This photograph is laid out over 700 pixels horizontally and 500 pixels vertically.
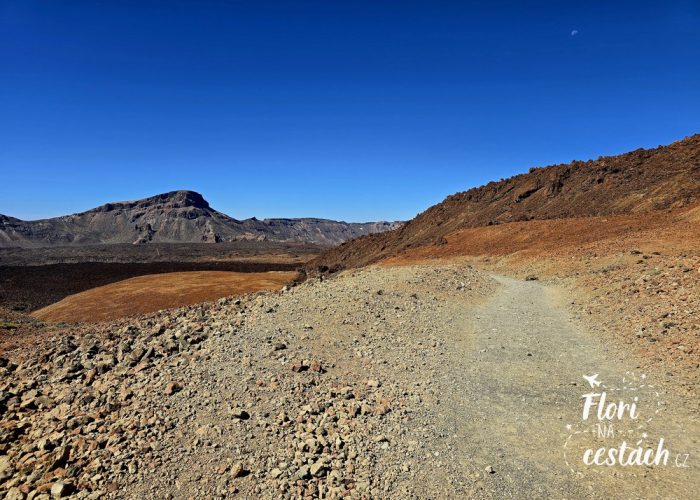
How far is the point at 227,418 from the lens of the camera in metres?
7.36

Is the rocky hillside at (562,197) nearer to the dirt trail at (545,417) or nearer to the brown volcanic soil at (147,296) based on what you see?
the brown volcanic soil at (147,296)

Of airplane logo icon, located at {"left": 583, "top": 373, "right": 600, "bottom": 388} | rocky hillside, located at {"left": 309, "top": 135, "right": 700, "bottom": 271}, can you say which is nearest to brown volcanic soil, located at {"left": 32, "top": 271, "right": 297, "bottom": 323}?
rocky hillside, located at {"left": 309, "top": 135, "right": 700, "bottom": 271}

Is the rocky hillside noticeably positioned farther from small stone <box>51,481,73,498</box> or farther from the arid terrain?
small stone <box>51,481,73,498</box>

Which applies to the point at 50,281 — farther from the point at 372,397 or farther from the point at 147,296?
the point at 372,397

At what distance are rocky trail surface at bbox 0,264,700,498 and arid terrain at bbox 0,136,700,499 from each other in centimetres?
3

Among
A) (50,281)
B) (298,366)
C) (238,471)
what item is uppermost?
(298,366)

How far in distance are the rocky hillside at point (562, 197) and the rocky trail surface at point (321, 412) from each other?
30892 mm

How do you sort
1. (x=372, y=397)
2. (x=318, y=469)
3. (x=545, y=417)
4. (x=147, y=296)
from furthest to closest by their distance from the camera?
(x=147, y=296) < (x=372, y=397) < (x=545, y=417) < (x=318, y=469)

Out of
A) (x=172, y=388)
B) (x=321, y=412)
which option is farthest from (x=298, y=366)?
(x=172, y=388)

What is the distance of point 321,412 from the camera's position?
751 centimetres

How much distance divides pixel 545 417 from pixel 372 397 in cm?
306

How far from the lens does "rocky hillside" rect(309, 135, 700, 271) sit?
119 feet

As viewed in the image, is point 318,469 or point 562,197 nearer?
point 318,469

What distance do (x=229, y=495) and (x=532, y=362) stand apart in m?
7.49
